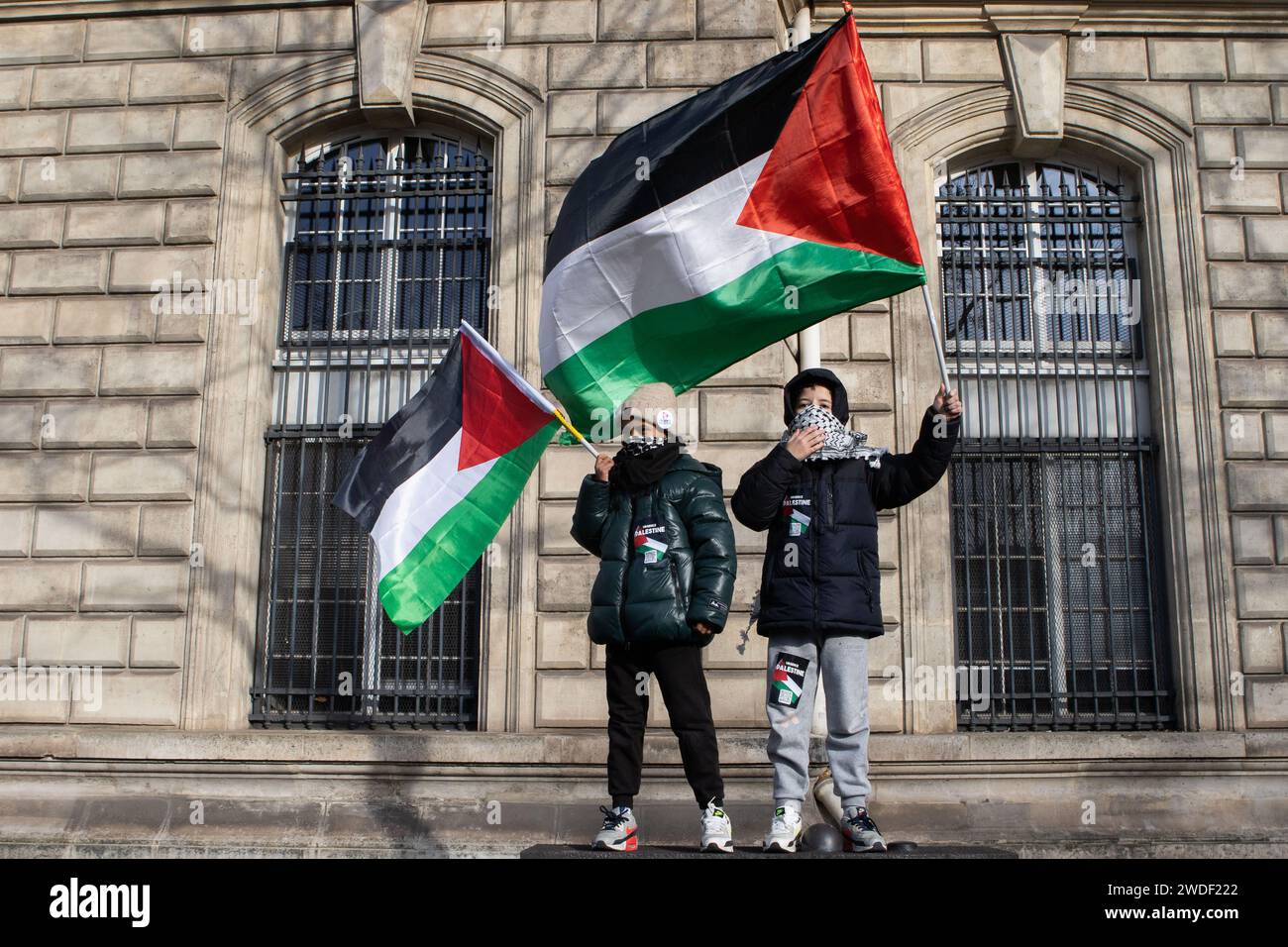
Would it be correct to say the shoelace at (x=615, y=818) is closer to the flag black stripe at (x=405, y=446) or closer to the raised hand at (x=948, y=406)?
the flag black stripe at (x=405, y=446)

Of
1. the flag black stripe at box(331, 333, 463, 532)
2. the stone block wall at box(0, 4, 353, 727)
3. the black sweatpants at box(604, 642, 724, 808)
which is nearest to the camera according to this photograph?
the black sweatpants at box(604, 642, 724, 808)

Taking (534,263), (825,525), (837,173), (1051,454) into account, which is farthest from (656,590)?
(1051,454)

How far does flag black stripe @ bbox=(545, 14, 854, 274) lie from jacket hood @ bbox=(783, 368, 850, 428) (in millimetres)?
1107

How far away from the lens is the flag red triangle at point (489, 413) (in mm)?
6449

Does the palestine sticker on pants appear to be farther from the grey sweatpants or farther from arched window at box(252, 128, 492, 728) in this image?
arched window at box(252, 128, 492, 728)

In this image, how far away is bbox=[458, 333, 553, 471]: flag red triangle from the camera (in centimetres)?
645

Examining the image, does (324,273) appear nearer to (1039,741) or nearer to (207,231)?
(207,231)

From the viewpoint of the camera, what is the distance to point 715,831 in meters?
5.38

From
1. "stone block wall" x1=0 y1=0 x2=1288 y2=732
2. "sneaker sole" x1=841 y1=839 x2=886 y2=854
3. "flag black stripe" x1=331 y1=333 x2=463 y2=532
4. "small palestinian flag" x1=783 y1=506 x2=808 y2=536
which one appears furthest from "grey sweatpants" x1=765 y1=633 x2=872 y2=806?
"stone block wall" x1=0 y1=0 x2=1288 y2=732

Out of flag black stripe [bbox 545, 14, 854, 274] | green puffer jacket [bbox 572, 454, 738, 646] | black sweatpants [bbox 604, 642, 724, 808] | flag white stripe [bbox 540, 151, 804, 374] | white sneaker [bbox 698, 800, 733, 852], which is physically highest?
flag black stripe [bbox 545, 14, 854, 274]

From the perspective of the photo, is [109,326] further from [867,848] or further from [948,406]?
[867,848]

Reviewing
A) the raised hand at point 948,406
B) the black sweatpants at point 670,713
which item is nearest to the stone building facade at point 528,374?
the black sweatpants at point 670,713

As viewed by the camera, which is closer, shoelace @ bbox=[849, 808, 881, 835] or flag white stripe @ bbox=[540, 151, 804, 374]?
shoelace @ bbox=[849, 808, 881, 835]
